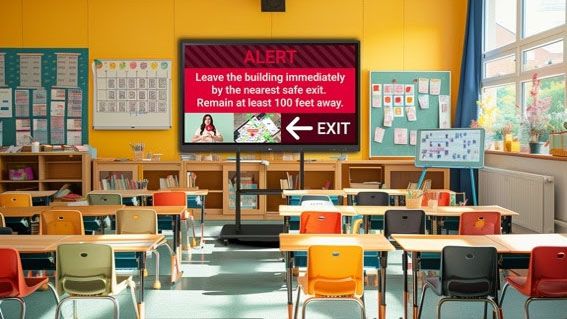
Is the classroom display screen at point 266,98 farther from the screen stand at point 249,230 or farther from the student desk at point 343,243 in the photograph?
the student desk at point 343,243

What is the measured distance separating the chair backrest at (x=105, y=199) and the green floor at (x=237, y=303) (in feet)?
3.79

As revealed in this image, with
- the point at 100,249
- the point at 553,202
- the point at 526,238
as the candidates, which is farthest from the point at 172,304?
the point at 553,202

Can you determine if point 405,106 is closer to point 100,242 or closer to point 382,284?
point 382,284

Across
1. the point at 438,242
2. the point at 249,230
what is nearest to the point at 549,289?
the point at 438,242

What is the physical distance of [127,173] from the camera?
11.5 m

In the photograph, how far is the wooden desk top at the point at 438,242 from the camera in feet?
15.8

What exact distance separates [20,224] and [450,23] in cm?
766

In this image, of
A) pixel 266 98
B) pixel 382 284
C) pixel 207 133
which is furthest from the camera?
pixel 207 133

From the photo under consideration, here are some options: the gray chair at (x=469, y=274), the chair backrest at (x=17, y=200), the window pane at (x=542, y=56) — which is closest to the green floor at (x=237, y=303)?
the gray chair at (x=469, y=274)

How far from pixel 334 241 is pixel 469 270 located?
99cm

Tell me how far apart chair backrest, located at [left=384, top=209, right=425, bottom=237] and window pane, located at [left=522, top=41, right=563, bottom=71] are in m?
3.26

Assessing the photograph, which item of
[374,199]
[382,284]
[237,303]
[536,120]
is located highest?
[536,120]

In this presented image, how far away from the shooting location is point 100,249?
4.72 metres

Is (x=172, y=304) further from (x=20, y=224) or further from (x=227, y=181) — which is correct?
(x=227, y=181)
